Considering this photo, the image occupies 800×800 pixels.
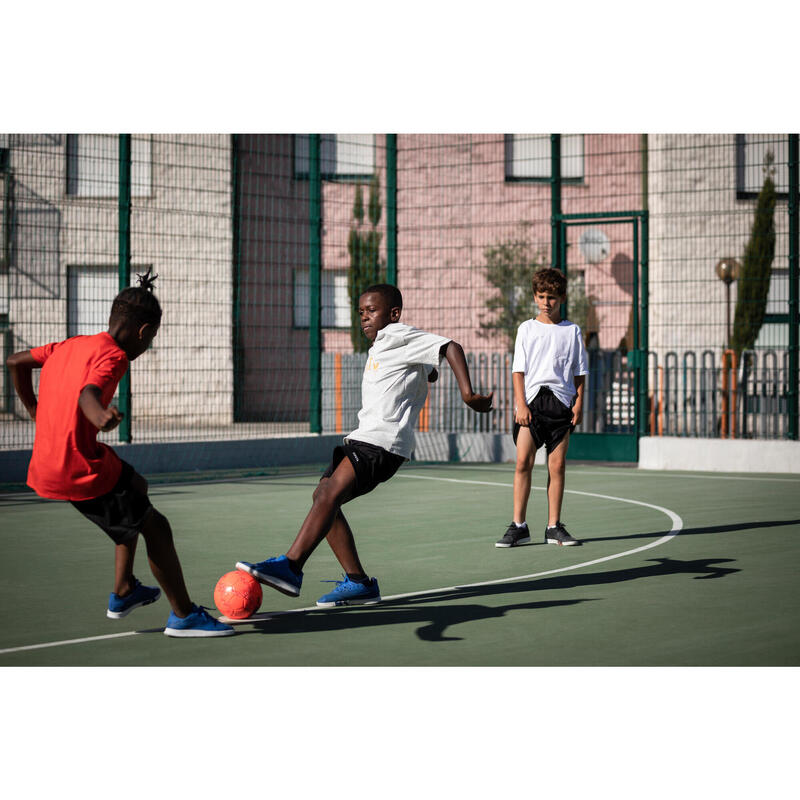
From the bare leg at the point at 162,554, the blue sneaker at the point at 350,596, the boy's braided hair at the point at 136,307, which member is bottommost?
the blue sneaker at the point at 350,596

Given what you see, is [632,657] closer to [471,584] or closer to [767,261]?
[471,584]

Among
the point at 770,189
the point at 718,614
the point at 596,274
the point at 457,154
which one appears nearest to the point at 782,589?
the point at 718,614

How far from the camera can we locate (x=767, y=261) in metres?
15.1

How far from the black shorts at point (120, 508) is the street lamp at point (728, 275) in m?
10.6

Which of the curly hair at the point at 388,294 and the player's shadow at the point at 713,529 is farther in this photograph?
the player's shadow at the point at 713,529

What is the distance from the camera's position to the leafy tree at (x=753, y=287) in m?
15.1

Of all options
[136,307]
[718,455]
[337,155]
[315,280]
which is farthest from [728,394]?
[136,307]

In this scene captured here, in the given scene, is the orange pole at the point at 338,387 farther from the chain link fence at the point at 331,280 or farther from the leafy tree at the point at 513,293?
the leafy tree at the point at 513,293

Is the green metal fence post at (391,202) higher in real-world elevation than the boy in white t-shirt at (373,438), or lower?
higher

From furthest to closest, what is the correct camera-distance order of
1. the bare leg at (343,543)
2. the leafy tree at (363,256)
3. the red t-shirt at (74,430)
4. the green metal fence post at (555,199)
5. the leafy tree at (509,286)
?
1. the leafy tree at (509,286)
2. the leafy tree at (363,256)
3. the green metal fence post at (555,199)
4. the bare leg at (343,543)
5. the red t-shirt at (74,430)

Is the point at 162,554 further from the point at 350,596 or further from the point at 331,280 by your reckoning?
the point at 331,280

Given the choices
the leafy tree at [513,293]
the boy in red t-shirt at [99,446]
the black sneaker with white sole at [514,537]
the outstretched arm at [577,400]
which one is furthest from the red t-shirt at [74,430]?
the leafy tree at [513,293]

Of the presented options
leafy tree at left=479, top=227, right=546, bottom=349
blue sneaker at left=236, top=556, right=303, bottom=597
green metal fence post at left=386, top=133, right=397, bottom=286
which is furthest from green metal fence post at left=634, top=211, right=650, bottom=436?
blue sneaker at left=236, top=556, right=303, bottom=597

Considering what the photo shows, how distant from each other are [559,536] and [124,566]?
12.0 feet
